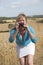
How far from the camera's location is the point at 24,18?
11.2 ft

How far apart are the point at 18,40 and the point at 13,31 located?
0.51ft

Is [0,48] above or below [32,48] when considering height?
below

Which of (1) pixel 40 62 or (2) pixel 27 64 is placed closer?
(2) pixel 27 64

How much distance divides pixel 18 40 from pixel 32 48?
24 cm

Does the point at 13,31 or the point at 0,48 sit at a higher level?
the point at 13,31

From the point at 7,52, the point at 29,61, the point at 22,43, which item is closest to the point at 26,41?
the point at 22,43

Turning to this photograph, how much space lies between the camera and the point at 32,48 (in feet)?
11.3

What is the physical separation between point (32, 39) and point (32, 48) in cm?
15

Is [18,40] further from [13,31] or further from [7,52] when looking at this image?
[7,52]

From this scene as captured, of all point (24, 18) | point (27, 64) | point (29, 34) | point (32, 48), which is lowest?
point (27, 64)

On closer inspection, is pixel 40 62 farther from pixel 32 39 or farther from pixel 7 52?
pixel 32 39

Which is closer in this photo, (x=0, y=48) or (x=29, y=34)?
(x=29, y=34)

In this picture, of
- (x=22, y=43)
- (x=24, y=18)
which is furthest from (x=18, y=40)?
(x=24, y=18)

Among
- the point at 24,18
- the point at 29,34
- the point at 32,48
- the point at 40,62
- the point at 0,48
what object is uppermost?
the point at 24,18
